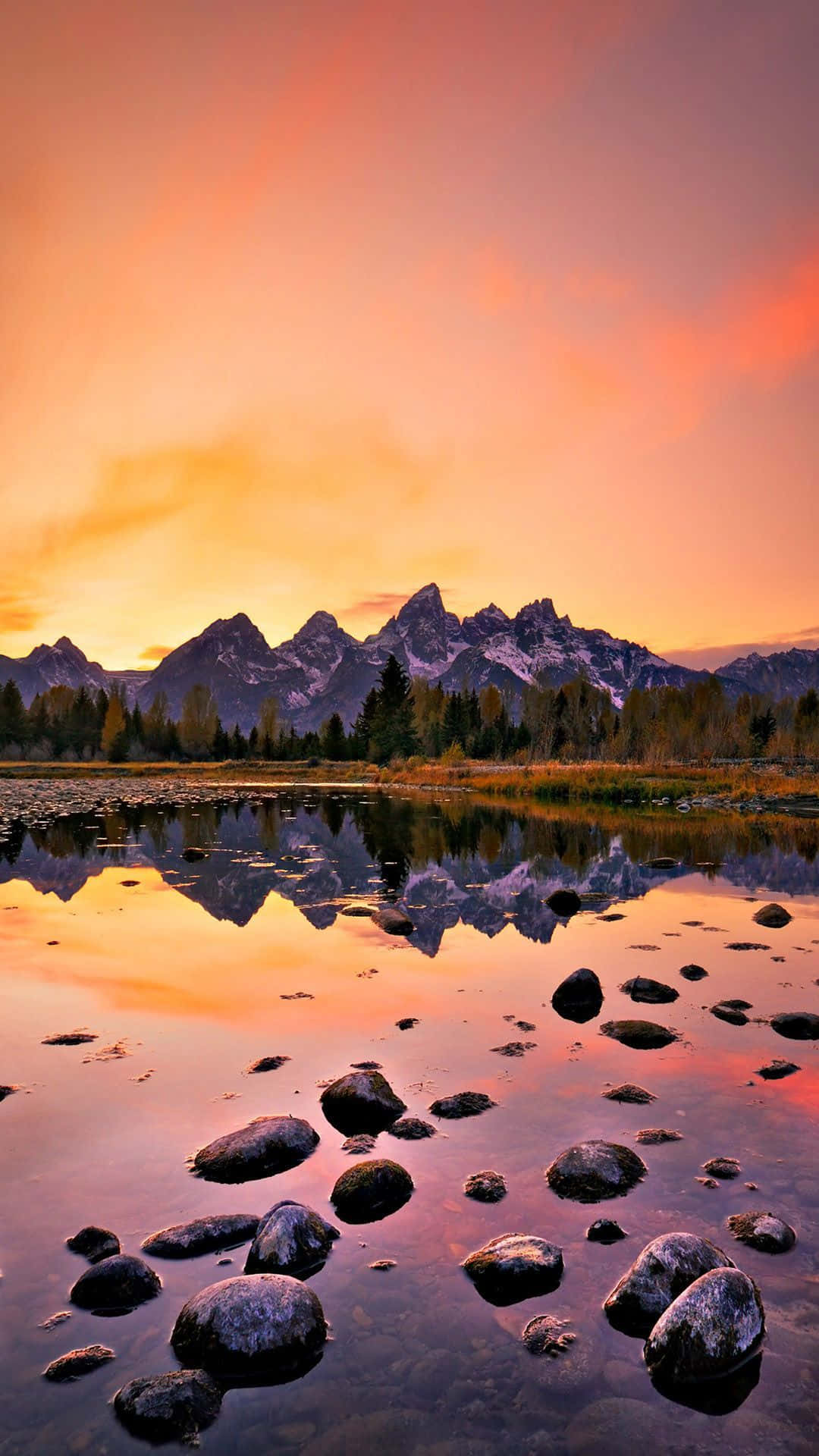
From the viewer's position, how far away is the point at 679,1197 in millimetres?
6879

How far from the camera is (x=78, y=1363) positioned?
16.4ft

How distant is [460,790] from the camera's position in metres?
69.6

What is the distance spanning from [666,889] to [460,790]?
46791 mm

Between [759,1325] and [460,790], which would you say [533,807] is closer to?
[460,790]

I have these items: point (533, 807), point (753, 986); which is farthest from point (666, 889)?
point (533, 807)

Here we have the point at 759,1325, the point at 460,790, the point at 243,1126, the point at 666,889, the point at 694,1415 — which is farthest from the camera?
the point at 460,790

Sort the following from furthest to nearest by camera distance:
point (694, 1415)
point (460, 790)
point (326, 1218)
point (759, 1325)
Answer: point (460, 790) < point (326, 1218) < point (759, 1325) < point (694, 1415)

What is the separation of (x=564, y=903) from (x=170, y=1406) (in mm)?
16175

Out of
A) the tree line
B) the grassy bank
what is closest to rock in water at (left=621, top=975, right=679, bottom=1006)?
the grassy bank

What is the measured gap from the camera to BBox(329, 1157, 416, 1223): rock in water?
674 cm

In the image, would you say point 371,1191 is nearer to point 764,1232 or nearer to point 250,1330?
point 250,1330

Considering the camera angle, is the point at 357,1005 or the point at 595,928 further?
the point at 595,928

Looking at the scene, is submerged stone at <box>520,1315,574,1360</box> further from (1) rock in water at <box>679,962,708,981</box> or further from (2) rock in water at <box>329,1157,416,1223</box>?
(1) rock in water at <box>679,962,708,981</box>

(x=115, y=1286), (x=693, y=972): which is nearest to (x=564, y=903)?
(x=693, y=972)
